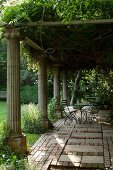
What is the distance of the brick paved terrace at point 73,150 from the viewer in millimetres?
6516

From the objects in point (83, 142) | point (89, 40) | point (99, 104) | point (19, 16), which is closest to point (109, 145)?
point (83, 142)

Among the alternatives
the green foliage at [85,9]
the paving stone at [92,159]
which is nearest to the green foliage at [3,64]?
the green foliage at [85,9]

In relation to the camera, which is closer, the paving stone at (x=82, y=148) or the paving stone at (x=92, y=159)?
the paving stone at (x=92, y=159)

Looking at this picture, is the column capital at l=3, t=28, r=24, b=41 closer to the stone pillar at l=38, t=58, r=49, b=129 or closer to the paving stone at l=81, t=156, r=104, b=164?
the paving stone at l=81, t=156, r=104, b=164

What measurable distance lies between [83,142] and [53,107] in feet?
20.5

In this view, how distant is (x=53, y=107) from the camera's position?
598 inches

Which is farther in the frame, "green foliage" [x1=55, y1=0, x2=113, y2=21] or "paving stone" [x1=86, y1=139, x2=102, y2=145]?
"paving stone" [x1=86, y1=139, x2=102, y2=145]

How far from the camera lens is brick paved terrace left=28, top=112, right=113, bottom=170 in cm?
652

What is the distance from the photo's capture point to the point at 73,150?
7895 mm

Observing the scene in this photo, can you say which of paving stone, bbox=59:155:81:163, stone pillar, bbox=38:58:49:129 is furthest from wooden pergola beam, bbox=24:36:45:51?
paving stone, bbox=59:155:81:163

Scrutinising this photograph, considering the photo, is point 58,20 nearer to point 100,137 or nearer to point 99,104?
point 100,137

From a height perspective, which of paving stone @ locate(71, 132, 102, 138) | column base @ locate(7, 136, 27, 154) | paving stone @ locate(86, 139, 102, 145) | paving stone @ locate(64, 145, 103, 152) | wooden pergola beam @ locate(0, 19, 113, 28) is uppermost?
wooden pergola beam @ locate(0, 19, 113, 28)

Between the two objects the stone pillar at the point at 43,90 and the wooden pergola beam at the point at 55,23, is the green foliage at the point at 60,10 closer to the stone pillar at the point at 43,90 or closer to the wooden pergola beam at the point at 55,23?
the wooden pergola beam at the point at 55,23

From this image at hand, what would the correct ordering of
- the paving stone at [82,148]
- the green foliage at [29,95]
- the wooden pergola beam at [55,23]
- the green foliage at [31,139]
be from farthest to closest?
the green foliage at [29,95] → the green foliage at [31,139] → the paving stone at [82,148] → the wooden pergola beam at [55,23]
